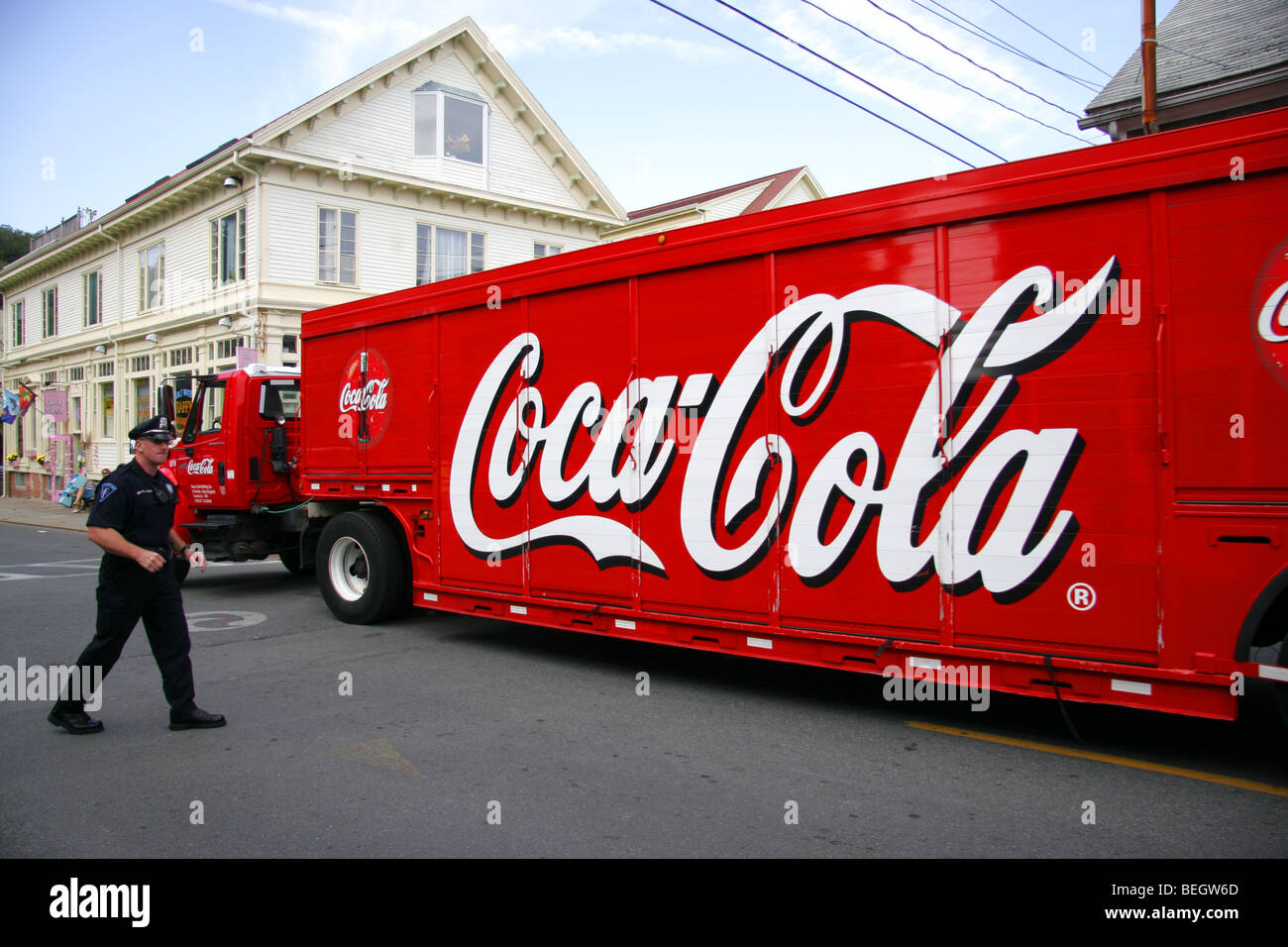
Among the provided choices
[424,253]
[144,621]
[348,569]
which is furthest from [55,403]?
[144,621]

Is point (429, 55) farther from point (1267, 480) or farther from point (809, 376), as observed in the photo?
point (1267, 480)

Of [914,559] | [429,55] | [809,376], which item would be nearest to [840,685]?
[914,559]

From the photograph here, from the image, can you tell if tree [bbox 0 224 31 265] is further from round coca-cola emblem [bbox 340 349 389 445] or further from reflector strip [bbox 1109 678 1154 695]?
A: reflector strip [bbox 1109 678 1154 695]

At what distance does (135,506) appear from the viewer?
541 cm

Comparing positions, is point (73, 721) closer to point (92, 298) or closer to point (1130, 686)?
point (1130, 686)

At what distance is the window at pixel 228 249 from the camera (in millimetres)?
20812

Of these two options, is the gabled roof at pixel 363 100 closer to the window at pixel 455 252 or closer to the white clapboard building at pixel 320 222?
the white clapboard building at pixel 320 222

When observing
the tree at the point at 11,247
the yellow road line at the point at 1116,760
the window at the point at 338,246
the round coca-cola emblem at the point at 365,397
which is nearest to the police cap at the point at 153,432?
the round coca-cola emblem at the point at 365,397

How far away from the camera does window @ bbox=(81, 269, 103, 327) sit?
92.3 ft

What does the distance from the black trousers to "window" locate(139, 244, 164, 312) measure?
22.2m

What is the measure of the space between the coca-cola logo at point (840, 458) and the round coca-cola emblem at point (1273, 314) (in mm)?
669

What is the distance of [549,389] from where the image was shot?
7098 mm

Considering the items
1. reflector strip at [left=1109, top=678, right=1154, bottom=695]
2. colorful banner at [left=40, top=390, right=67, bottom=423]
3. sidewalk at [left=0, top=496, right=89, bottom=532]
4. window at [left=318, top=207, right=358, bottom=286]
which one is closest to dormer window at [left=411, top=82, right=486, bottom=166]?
window at [left=318, top=207, right=358, bottom=286]
